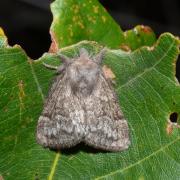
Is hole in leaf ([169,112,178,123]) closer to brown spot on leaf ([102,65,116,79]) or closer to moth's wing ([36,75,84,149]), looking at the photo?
brown spot on leaf ([102,65,116,79])

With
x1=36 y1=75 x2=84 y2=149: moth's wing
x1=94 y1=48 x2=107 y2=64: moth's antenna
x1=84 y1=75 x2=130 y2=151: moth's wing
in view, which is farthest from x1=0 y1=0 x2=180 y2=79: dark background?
x1=94 y1=48 x2=107 y2=64: moth's antenna

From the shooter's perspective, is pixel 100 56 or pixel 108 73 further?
pixel 108 73

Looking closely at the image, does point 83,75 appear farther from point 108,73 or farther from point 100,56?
point 100,56

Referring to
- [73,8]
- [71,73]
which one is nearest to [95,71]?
[71,73]

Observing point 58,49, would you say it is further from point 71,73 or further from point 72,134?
point 72,134

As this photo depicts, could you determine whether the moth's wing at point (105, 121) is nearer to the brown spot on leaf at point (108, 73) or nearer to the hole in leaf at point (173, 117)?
the brown spot on leaf at point (108, 73)

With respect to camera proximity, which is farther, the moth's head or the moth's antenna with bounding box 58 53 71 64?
the moth's head

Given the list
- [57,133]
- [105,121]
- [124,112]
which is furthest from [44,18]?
[124,112]
